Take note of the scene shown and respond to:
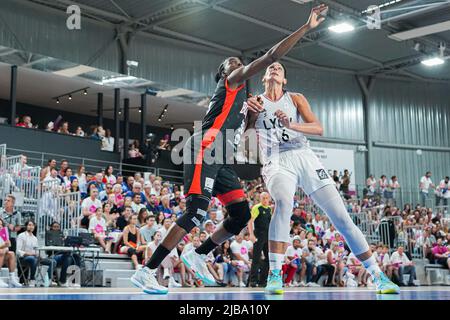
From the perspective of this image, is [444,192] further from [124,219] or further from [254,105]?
[254,105]

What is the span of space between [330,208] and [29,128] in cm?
1488

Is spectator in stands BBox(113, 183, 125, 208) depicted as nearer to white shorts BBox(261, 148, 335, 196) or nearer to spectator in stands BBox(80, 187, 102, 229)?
spectator in stands BBox(80, 187, 102, 229)

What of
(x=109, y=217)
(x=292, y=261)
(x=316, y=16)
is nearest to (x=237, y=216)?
(x=316, y=16)

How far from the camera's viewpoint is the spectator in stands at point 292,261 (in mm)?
13883

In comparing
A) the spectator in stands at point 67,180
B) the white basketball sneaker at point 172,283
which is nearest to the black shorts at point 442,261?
the white basketball sneaker at point 172,283

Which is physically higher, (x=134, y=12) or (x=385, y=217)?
(x=134, y=12)

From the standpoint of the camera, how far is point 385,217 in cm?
2031

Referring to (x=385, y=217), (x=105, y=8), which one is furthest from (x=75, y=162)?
(x=385, y=217)

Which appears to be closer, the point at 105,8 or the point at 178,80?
the point at 105,8

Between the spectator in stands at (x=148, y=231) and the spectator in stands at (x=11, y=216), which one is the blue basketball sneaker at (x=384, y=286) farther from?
the spectator in stands at (x=11, y=216)

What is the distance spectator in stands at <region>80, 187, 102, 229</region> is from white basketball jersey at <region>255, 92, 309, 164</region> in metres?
8.43

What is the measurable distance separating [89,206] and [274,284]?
9007 mm

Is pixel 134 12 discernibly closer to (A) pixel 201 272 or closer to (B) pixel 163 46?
(B) pixel 163 46

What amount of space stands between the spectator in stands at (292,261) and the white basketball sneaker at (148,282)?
923cm
